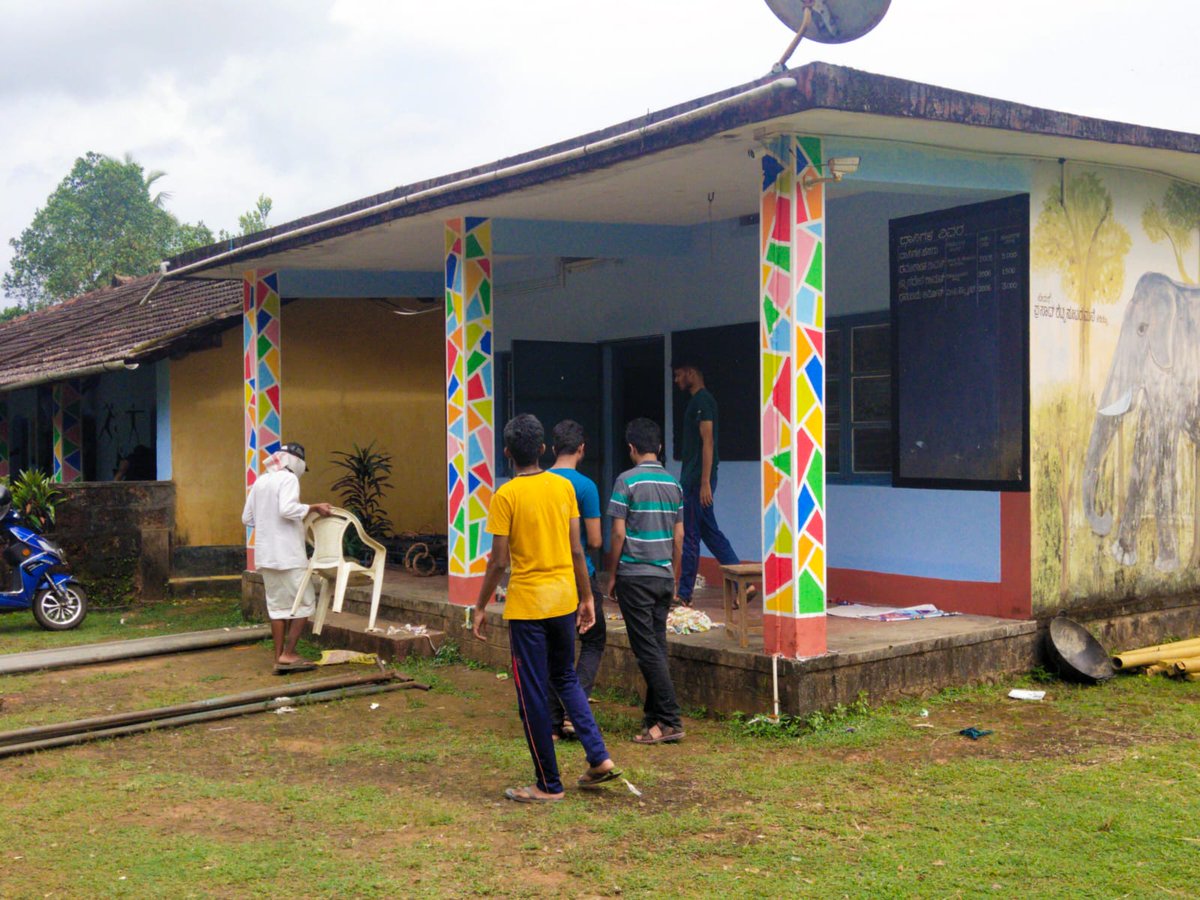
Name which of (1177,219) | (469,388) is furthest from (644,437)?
(1177,219)

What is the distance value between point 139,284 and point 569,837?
55.5 ft

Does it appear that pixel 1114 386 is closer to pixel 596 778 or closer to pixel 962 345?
pixel 962 345

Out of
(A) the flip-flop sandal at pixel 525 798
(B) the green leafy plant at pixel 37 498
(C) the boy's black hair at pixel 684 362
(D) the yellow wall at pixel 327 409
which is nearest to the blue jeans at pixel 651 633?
(A) the flip-flop sandal at pixel 525 798

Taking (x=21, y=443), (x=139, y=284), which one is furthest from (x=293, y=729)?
(x=139, y=284)

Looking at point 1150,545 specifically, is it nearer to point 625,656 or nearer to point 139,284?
point 625,656

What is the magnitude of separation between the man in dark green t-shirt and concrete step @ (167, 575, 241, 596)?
6217 mm

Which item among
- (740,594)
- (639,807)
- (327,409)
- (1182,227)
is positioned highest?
(1182,227)

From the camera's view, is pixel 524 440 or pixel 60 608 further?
pixel 60 608

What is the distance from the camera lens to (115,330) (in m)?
15.0

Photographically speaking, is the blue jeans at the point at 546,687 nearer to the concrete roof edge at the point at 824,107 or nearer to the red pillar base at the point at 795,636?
the red pillar base at the point at 795,636

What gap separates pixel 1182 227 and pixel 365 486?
8493 millimetres

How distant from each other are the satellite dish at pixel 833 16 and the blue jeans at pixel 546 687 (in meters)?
3.49

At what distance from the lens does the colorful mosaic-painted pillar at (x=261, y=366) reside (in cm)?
1136

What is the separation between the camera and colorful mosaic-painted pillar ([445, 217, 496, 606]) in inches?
350
